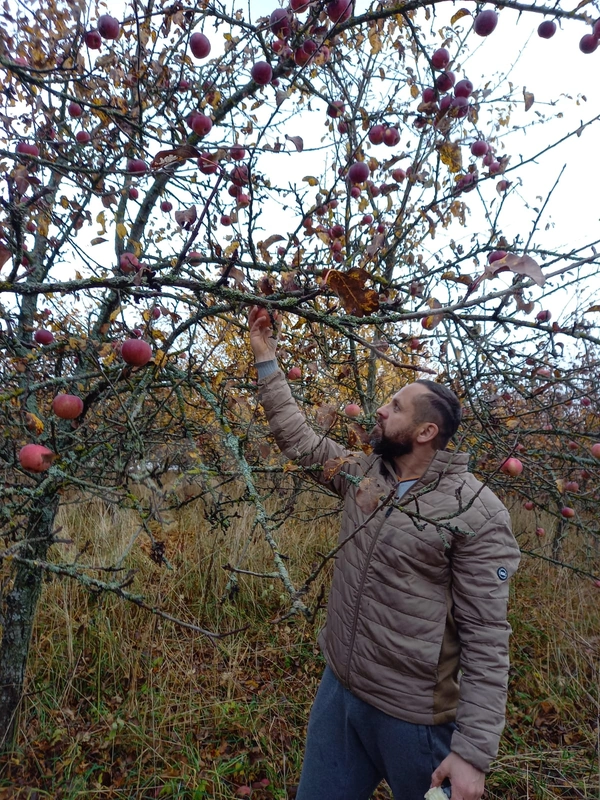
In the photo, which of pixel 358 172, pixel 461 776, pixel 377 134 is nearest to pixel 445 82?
pixel 377 134

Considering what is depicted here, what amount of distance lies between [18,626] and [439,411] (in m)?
2.31

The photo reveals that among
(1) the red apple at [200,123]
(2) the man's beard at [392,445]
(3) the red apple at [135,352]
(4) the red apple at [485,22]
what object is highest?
(4) the red apple at [485,22]

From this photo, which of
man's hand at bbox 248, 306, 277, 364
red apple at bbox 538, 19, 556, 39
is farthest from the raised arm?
red apple at bbox 538, 19, 556, 39

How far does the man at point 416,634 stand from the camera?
1.48 m

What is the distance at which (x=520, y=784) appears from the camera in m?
2.69

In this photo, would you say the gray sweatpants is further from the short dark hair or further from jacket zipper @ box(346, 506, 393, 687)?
the short dark hair

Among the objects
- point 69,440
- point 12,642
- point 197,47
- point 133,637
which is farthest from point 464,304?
point 133,637

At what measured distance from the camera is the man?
148cm

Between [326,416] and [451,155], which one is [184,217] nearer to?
[326,416]

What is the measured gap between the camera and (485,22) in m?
2.10

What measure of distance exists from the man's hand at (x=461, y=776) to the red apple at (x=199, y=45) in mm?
3076

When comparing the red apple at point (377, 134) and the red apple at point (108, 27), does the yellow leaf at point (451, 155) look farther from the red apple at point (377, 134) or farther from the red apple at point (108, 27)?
the red apple at point (108, 27)

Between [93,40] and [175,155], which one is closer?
[175,155]

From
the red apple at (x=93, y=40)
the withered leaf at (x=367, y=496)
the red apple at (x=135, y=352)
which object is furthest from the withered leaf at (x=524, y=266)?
the red apple at (x=93, y=40)
